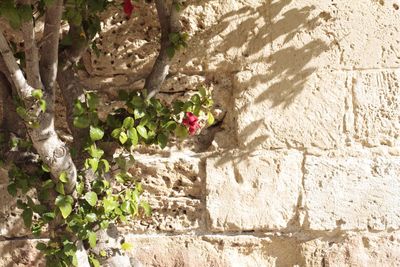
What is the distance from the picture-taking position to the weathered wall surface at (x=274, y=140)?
10.2 ft

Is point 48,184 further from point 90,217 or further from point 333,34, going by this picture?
point 333,34

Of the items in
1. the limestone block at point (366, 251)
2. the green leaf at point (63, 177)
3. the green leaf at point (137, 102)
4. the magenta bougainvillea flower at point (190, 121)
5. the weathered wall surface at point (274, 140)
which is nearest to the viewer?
the green leaf at point (63, 177)

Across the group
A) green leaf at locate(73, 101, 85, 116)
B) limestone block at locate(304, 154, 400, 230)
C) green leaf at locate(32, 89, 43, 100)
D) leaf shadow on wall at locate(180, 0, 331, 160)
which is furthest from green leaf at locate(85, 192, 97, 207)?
limestone block at locate(304, 154, 400, 230)

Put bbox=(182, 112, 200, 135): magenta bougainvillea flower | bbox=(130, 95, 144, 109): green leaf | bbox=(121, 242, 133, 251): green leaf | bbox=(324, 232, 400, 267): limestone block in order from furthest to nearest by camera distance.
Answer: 1. bbox=(324, 232, 400, 267): limestone block
2. bbox=(121, 242, 133, 251): green leaf
3. bbox=(182, 112, 200, 135): magenta bougainvillea flower
4. bbox=(130, 95, 144, 109): green leaf

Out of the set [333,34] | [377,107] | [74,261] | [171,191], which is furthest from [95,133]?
[377,107]

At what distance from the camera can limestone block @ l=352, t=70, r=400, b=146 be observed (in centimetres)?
315

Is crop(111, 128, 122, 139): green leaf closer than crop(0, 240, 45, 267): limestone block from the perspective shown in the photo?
Yes

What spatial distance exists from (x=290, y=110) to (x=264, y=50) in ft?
1.01

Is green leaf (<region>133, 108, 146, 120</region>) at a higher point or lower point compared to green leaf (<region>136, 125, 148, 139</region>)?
higher

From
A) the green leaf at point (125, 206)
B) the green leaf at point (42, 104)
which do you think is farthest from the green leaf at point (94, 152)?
the green leaf at point (42, 104)

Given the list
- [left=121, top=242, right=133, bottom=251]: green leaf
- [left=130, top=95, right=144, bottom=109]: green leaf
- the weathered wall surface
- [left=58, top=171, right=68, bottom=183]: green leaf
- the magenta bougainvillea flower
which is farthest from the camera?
the weathered wall surface

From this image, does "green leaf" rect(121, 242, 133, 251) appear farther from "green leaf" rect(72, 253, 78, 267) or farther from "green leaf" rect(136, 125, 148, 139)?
"green leaf" rect(136, 125, 148, 139)

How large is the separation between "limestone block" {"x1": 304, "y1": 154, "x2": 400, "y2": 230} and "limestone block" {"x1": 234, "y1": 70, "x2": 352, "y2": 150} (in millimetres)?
120

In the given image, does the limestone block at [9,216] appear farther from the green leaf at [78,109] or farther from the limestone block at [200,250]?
the green leaf at [78,109]
